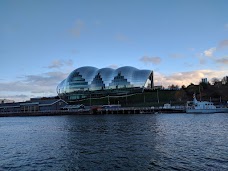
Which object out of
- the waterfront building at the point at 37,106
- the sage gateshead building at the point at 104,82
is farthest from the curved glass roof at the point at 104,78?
the waterfront building at the point at 37,106

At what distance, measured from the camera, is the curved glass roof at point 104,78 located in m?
136

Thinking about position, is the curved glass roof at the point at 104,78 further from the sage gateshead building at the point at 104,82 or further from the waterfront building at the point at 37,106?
the waterfront building at the point at 37,106

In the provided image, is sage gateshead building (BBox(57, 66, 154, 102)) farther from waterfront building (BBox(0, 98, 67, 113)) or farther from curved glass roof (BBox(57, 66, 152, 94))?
waterfront building (BBox(0, 98, 67, 113))

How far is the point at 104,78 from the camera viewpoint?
464 feet

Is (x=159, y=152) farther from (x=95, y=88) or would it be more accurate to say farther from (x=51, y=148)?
(x=95, y=88)

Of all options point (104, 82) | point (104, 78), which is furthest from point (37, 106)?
point (104, 78)

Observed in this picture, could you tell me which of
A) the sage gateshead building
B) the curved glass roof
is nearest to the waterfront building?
the sage gateshead building

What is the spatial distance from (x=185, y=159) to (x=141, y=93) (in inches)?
4322

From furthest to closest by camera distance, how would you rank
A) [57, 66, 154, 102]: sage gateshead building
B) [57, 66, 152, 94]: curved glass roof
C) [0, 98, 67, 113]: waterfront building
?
1. [57, 66, 152, 94]: curved glass roof
2. [57, 66, 154, 102]: sage gateshead building
3. [0, 98, 67, 113]: waterfront building

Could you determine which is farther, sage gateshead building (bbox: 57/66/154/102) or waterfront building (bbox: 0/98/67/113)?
sage gateshead building (bbox: 57/66/154/102)

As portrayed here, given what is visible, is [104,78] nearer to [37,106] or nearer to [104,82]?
[104,82]

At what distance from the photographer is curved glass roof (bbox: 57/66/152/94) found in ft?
448

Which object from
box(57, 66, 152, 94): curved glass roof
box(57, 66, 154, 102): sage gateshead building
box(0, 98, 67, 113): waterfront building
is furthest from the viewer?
box(57, 66, 152, 94): curved glass roof

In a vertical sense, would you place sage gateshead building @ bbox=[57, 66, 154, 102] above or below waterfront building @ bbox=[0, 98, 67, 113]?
above
